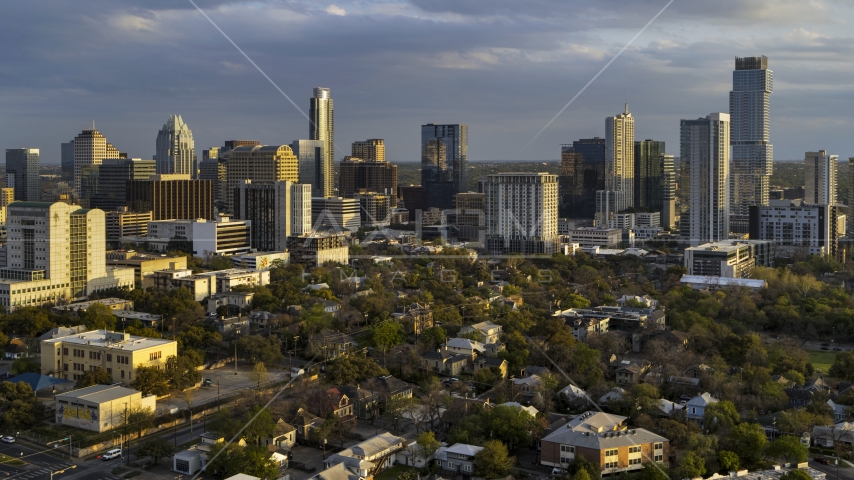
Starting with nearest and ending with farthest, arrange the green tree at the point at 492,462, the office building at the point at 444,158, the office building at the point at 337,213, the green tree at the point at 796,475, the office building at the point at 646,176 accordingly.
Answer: the green tree at the point at 796,475 → the green tree at the point at 492,462 → the office building at the point at 337,213 → the office building at the point at 444,158 → the office building at the point at 646,176

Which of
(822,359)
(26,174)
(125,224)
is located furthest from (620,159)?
(822,359)

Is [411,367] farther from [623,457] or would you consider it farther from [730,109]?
[730,109]

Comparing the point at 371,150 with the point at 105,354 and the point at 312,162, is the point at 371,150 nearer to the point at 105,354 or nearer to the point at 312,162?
the point at 312,162

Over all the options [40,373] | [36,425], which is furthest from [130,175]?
[36,425]

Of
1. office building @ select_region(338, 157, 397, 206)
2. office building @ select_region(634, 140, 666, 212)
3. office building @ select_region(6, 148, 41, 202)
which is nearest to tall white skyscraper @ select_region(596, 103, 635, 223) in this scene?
office building @ select_region(634, 140, 666, 212)

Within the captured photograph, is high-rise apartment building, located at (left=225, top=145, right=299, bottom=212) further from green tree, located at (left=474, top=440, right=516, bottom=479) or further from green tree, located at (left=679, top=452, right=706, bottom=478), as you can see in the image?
green tree, located at (left=679, top=452, right=706, bottom=478)

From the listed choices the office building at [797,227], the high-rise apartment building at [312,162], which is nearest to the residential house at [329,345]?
the office building at [797,227]

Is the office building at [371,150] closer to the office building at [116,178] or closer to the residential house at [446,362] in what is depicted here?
the office building at [116,178]
